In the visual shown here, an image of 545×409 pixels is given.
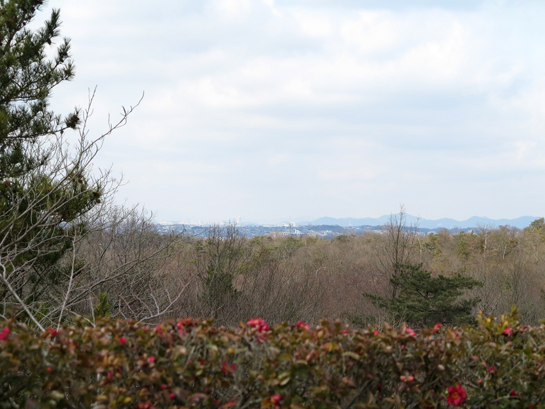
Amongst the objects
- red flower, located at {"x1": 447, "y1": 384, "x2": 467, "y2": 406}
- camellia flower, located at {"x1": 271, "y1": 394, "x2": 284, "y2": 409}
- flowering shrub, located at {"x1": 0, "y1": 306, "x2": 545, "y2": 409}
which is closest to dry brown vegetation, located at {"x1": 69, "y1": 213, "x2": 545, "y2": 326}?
flowering shrub, located at {"x1": 0, "y1": 306, "x2": 545, "y2": 409}

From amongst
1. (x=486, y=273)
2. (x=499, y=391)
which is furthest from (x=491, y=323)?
(x=486, y=273)

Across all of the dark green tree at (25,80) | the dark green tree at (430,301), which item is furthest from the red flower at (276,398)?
the dark green tree at (430,301)

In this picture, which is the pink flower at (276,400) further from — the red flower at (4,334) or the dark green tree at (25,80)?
the dark green tree at (25,80)

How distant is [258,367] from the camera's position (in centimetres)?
214

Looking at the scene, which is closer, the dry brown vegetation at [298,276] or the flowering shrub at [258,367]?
the flowering shrub at [258,367]

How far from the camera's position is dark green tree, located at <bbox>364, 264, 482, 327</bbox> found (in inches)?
624

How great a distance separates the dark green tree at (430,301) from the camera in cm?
1585

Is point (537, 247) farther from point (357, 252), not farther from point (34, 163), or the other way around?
point (34, 163)

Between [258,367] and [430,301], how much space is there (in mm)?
15611

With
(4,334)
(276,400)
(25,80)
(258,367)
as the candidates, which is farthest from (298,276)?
(4,334)

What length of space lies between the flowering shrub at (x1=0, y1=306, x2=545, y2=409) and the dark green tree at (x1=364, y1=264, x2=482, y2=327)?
1427 centimetres

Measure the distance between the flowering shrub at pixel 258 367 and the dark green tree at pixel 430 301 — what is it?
1427cm

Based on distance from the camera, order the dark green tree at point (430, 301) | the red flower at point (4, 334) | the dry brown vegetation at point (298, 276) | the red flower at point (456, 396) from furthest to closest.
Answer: the dark green tree at point (430, 301) → the dry brown vegetation at point (298, 276) → the red flower at point (456, 396) → the red flower at point (4, 334)

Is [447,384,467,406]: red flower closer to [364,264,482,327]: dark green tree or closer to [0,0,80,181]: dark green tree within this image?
[0,0,80,181]: dark green tree
